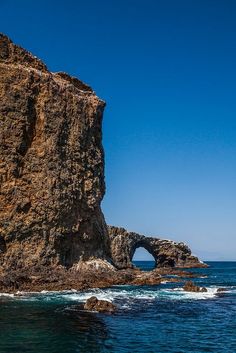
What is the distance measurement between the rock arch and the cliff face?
32.3m

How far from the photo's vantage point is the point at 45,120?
198ft

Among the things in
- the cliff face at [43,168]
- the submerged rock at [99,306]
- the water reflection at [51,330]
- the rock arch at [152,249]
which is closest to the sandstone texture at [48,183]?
the cliff face at [43,168]

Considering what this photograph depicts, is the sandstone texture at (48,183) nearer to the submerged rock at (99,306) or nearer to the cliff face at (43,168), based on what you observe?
the cliff face at (43,168)

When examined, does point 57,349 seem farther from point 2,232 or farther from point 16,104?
point 16,104

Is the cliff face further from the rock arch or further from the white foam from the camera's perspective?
the rock arch

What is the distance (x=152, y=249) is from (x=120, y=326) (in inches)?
3739

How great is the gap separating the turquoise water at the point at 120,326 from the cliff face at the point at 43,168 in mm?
14244

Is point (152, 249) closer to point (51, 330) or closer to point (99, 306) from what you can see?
point (99, 306)

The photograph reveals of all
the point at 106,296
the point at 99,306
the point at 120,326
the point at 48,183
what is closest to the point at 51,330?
the point at 120,326

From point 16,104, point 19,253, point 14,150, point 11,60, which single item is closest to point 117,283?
point 19,253

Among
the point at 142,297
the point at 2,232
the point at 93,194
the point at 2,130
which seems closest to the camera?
the point at 142,297

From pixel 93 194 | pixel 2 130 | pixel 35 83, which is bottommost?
pixel 93 194

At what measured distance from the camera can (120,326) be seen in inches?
1090

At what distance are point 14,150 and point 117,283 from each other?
2244 centimetres
